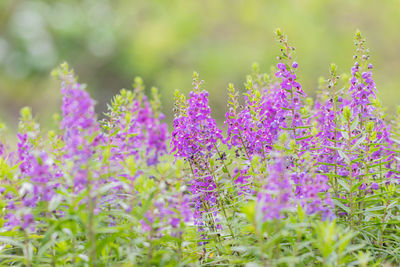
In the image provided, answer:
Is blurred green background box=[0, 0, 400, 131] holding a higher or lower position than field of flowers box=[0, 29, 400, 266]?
higher

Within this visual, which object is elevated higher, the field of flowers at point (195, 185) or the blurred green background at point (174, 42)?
the blurred green background at point (174, 42)

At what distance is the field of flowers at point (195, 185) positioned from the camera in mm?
2117

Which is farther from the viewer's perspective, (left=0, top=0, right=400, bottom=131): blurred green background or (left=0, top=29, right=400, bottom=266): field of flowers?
(left=0, top=0, right=400, bottom=131): blurred green background

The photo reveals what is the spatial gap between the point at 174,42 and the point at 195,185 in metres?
12.8

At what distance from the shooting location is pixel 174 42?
15.2m

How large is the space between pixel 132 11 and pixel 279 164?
1599 cm

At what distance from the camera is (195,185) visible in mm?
2871

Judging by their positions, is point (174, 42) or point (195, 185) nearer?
point (195, 185)

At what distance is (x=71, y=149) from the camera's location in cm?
216

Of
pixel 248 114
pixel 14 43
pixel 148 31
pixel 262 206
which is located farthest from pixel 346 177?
pixel 14 43

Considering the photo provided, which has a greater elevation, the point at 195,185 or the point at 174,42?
the point at 174,42

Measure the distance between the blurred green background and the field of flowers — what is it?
10.3 m

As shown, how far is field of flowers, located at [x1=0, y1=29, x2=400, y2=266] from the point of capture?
212cm

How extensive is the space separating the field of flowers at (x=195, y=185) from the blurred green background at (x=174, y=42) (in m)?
10.3
